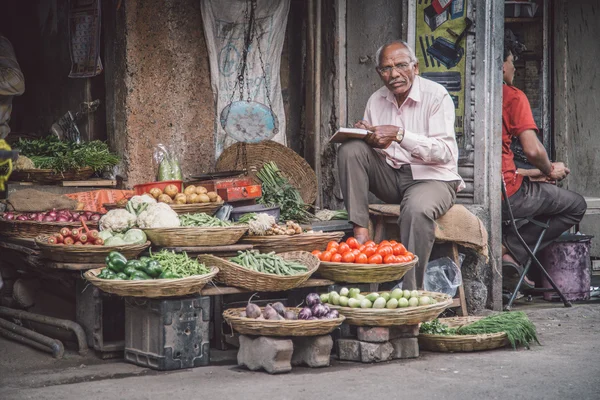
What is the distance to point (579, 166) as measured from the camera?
1069cm

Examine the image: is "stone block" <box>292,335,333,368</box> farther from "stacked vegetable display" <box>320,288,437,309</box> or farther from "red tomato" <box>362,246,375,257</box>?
"red tomato" <box>362,246,375,257</box>

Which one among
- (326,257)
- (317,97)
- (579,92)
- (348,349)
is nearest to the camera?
(348,349)

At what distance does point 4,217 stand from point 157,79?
1930mm

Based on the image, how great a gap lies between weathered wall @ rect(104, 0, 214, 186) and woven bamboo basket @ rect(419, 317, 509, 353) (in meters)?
3.03

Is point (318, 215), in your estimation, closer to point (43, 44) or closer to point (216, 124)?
point (216, 124)

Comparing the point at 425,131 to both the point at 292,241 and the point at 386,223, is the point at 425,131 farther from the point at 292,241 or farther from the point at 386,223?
the point at 292,241

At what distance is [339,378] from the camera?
5.50 m

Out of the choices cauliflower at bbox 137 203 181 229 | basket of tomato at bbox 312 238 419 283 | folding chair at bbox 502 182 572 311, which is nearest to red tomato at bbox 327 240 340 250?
basket of tomato at bbox 312 238 419 283

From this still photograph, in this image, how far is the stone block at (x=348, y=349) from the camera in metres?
6.09

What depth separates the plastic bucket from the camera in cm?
864

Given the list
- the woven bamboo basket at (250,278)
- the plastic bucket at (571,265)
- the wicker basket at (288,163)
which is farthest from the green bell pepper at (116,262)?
the plastic bucket at (571,265)

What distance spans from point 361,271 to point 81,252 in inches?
76.8

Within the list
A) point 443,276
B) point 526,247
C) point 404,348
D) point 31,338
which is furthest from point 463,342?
point 31,338

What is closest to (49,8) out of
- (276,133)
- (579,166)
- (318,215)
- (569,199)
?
(276,133)
